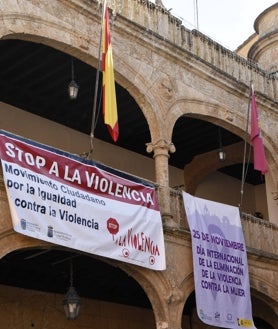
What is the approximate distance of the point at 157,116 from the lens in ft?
35.9

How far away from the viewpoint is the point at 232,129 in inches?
498

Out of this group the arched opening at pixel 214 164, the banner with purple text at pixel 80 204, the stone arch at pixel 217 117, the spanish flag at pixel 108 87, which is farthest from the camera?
the arched opening at pixel 214 164

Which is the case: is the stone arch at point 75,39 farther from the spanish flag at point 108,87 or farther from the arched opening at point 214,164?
the arched opening at point 214,164

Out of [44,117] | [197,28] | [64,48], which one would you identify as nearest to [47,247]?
[64,48]

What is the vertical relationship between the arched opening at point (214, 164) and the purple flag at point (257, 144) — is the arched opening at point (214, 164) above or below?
above

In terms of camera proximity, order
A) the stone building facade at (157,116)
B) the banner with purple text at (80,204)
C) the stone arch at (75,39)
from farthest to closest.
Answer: the stone building facade at (157,116) → the stone arch at (75,39) → the banner with purple text at (80,204)

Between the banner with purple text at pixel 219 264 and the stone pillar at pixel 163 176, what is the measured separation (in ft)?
0.97

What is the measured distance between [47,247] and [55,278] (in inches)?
118

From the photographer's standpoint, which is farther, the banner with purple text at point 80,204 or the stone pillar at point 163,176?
the stone pillar at point 163,176

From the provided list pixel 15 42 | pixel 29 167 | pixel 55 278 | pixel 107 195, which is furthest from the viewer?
pixel 55 278

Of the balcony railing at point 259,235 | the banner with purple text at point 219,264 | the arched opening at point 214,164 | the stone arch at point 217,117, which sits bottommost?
the banner with purple text at point 219,264

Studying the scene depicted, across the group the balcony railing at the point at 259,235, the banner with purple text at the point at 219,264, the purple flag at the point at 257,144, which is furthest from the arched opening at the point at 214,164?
the banner with purple text at the point at 219,264

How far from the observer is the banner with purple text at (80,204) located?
8.41 metres

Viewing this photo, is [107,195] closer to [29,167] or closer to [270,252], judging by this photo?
[29,167]
